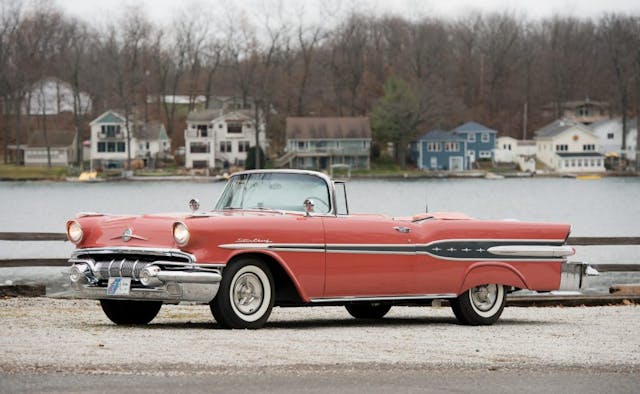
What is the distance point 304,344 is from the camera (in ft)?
41.8

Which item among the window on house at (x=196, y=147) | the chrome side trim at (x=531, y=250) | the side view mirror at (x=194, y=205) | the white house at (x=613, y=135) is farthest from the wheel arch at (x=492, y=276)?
the white house at (x=613, y=135)

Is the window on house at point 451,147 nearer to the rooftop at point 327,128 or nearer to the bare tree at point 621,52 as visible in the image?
the rooftop at point 327,128

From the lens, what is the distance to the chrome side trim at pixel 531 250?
1561 centimetres

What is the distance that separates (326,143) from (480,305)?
126 m

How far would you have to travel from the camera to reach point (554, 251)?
1591cm

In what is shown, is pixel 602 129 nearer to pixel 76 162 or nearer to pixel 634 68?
pixel 634 68

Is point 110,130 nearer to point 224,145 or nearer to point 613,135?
point 224,145

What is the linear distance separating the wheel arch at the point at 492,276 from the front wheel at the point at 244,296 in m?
2.55

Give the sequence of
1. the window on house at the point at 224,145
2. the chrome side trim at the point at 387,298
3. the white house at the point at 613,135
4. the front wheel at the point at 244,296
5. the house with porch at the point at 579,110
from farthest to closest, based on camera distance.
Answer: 1. the house with porch at the point at 579,110
2. the white house at the point at 613,135
3. the window on house at the point at 224,145
4. the chrome side trim at the point at 387,298
5. the front wheel at the point at 244,296

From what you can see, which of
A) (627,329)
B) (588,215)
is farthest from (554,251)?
(588,215)

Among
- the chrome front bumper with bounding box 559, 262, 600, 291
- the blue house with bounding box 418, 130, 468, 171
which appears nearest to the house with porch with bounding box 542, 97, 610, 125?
the blue house with bounding box 418, 130, 468, 171

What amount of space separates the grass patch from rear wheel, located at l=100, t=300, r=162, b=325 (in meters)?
117

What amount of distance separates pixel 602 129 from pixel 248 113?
4338 cm

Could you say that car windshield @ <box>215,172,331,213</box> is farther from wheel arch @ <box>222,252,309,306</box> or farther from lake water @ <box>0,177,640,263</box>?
lake water @ <box>0,177,640,263</box>
